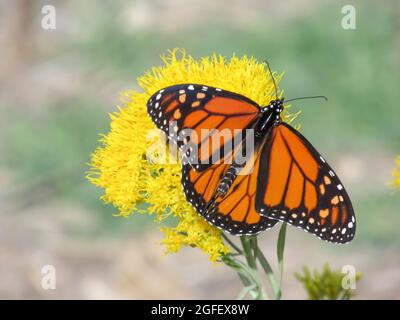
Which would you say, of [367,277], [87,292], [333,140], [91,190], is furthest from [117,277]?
[333,140]

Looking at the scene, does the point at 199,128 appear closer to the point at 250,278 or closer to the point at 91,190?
the point at 250,278

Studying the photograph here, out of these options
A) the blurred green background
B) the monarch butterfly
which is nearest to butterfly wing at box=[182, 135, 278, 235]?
the monarch butterfly

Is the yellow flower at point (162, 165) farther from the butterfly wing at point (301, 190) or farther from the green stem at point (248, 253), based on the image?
the butterfly wing at point (301, 190)

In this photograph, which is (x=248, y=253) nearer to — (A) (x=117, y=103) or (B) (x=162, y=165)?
(B) (x=162, y=165)

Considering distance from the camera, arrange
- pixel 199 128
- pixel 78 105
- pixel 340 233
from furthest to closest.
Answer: pixel 78 105 → pixel 199 128 → pixel 340 233

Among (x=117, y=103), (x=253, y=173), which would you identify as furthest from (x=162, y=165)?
(x=117, y=103)

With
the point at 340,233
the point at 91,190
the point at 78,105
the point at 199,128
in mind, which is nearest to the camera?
the point at 340,233

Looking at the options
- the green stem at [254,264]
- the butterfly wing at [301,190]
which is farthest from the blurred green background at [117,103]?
the green stem at [254,264]
